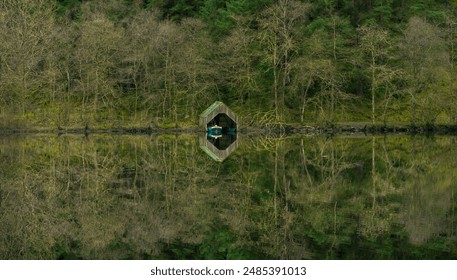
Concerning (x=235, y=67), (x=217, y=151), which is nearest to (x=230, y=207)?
(x=217, y=151)

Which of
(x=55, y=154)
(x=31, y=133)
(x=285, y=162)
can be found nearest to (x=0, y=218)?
(x=285, y=162)

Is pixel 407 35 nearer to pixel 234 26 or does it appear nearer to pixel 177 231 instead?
pixel 234 26

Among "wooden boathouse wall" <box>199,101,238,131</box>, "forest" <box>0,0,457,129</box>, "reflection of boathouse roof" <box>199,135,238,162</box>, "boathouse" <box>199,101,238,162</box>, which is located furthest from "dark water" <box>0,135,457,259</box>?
"forest" <box>0,0,457,129</box>

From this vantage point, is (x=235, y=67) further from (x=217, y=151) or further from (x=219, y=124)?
(x=217, y=151)

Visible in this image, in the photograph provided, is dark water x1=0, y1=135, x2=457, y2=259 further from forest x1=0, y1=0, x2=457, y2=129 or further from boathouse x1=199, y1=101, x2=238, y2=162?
forest x1=0, y1=0, x2=457, y2=129

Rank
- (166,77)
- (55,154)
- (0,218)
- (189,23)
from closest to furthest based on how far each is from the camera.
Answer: (0,218), (55,154), (166,77), (189,23)
